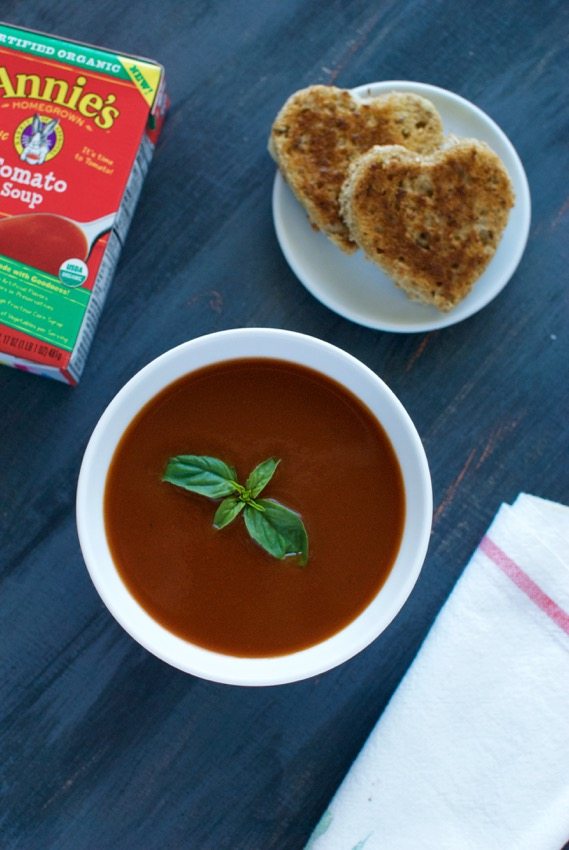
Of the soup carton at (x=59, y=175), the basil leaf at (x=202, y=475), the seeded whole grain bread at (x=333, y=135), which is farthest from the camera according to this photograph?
the seeded whole grain bread at (x=333, y=135)

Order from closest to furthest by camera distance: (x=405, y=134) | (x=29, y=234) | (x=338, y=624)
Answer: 1. (x=338, y=624)
2. (x=29, y=234)
3. (x=405, y=134)

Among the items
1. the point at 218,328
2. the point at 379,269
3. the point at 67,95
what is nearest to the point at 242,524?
the point at 218,328

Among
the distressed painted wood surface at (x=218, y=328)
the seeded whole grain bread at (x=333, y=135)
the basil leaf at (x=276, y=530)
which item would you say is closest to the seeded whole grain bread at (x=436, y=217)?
the seeded whole grain bread at (x=333, y=135)

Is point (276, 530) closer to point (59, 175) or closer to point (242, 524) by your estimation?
point (242, 524)

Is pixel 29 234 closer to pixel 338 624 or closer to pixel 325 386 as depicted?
pixel 325 386

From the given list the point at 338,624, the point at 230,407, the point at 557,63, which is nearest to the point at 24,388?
the point at 230,407

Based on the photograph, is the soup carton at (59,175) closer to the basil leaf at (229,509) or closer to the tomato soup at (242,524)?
the tomato soup at (242,524)

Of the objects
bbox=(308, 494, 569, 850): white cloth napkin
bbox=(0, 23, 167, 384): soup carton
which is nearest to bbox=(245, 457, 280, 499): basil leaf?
bbox=(0, 23, 167, 384): soup carton
